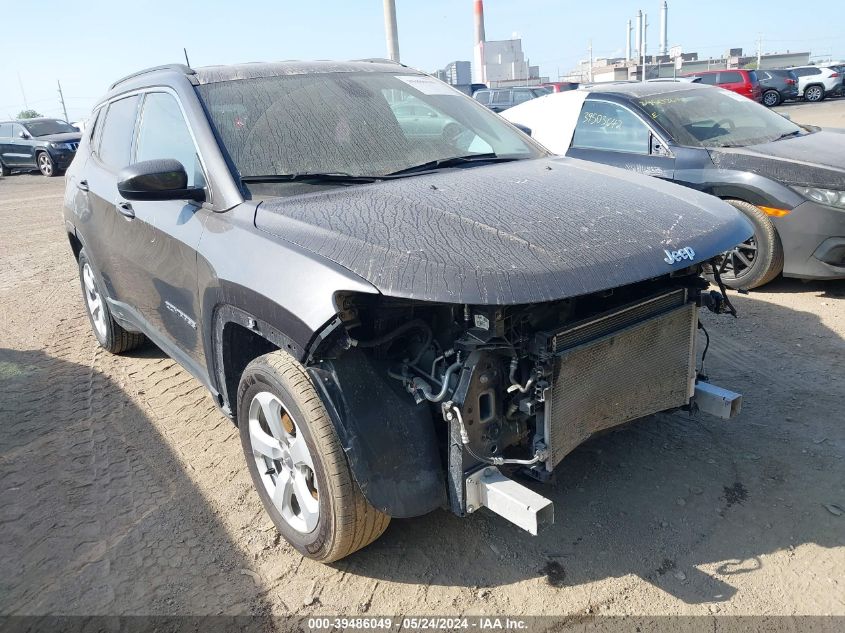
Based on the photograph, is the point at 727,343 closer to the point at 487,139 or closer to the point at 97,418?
the point at 487,139

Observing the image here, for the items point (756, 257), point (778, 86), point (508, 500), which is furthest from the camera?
point (778, 86)

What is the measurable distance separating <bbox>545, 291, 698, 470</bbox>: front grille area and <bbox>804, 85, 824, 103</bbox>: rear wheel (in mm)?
32285

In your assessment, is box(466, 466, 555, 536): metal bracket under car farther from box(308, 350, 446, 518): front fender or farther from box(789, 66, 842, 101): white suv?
box(789, 66, 842, 101): white suv

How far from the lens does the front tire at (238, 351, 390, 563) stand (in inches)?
94.1

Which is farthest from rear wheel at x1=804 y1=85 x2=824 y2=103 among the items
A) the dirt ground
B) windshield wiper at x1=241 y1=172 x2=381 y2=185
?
windshield wiper at x1=241 y1=172 x2=381 y2=185

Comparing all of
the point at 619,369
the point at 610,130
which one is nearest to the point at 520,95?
the point at 610,130

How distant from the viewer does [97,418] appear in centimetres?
405

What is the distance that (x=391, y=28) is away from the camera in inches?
908

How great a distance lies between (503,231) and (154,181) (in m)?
1.50

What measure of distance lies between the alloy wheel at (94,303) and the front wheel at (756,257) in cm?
467

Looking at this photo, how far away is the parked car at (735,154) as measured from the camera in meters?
5.09

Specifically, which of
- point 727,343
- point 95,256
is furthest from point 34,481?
point 727,343

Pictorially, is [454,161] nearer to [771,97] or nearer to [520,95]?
[520,95]

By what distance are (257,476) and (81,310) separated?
4231 mm
